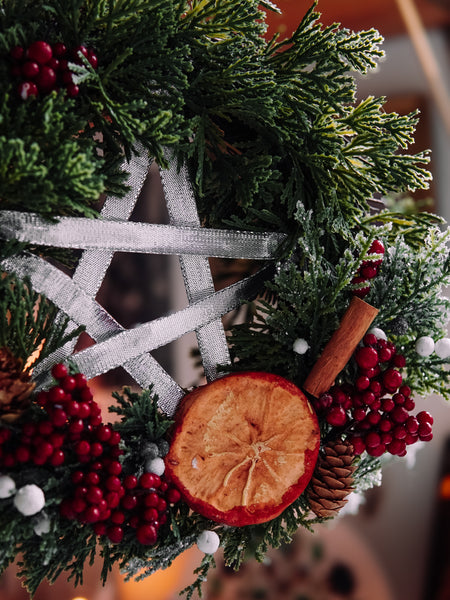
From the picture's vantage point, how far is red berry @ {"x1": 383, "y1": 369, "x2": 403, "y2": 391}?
2.21 ft

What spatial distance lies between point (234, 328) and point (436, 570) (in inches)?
64.5

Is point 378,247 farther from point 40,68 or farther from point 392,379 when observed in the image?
point 40,68

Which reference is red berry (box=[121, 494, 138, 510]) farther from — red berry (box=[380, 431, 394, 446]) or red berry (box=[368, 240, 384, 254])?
red berry (box=[368, 240, 384, 254])

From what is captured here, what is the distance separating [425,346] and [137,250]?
369 mm

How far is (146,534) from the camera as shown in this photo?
583mm

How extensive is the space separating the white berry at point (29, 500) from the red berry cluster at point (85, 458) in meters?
0.03

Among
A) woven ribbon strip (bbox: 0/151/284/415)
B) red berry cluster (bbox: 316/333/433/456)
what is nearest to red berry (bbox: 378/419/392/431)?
red berry cluster (bbox: 316/333/433/456)

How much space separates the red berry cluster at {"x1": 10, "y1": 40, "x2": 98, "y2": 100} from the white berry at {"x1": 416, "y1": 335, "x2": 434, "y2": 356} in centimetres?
49

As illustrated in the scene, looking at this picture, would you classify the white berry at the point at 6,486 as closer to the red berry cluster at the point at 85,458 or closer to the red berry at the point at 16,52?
the red berry cluster at the point at 85,458

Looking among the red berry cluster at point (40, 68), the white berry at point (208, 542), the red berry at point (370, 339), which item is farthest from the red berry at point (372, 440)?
the red berry cluster at point (40, 68)

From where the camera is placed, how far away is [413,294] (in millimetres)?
702

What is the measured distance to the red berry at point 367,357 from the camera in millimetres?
668

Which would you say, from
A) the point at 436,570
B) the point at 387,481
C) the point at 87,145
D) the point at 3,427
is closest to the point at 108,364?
the point at 3,427

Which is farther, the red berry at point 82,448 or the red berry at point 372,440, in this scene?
the red berry at point 372,440
